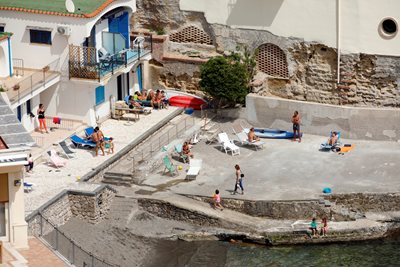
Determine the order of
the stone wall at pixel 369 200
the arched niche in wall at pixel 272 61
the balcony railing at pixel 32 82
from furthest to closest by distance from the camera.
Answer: the arched niche in wall at pixel 272 61
the balcony railing at pixel 32 82
the stone wall at pixel 369 200

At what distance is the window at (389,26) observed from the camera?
2393 inches

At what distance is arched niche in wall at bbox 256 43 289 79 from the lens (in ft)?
210

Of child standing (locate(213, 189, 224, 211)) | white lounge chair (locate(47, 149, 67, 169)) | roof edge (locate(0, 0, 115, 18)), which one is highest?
roof edge (locate(0, 0, 115, 18))

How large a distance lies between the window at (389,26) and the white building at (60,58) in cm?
1202

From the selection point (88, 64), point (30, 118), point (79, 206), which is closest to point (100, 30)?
point (88, 64)

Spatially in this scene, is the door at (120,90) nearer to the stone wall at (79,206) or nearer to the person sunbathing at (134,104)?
the person sunbathing at (134,104)

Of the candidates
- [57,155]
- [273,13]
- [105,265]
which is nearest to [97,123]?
[57,155]

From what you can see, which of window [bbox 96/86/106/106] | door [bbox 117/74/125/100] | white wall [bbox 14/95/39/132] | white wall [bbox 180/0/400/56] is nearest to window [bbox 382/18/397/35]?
white wall [bbox 180/0/400/56]

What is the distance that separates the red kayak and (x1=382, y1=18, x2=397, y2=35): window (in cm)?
956

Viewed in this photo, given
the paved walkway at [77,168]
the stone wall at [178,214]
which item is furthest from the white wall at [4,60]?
the stone wall at [178,214]

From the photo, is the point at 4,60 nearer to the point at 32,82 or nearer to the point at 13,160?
the point at 32,82

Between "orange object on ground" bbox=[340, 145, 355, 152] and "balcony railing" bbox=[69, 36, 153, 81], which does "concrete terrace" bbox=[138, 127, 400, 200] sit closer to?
"orange object on ground" bbox=[340, 145, 355, 152]

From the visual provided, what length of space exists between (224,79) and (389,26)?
7.96m

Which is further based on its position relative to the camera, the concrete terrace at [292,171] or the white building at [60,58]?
the white building at [60,58]
